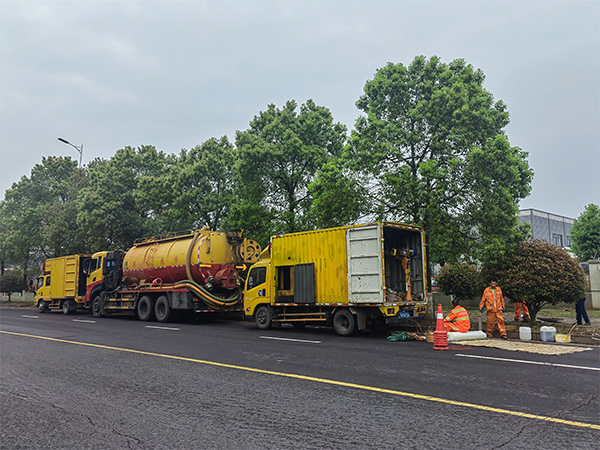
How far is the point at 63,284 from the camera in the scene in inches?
1043

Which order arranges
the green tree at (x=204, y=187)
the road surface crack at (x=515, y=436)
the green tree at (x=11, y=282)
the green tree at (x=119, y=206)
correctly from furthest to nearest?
the green tree at (x=11, y=282), the green tree at (x=119, y=206), the green tree at (x=204, y=187), the road surface crack at (x=515, y=436)

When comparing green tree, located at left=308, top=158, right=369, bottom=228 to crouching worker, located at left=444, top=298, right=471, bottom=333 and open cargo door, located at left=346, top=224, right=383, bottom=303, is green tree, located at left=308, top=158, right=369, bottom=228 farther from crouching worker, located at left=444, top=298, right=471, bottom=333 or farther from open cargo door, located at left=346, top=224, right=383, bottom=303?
crouching worker, located at left=444, top=298, right=471, bottom=333

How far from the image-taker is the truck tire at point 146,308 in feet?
66.2

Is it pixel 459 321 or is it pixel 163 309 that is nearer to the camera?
pixel 459 321

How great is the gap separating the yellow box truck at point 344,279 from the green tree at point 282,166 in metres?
6.43

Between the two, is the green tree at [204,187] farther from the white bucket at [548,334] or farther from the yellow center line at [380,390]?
the white bucket at [548,334]

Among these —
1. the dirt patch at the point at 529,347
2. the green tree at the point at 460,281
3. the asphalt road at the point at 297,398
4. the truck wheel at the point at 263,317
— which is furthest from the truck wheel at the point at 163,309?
the green tree at the point at 460,281

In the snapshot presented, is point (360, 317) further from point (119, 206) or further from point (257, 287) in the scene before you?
point (119, 206)

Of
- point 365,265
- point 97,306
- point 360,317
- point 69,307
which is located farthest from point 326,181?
point 69,307

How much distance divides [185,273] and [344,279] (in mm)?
8135

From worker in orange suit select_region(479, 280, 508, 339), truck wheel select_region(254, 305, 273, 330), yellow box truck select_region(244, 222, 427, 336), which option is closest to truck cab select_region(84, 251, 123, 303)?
yellow box truck select_region(244, 222, 427, 336)

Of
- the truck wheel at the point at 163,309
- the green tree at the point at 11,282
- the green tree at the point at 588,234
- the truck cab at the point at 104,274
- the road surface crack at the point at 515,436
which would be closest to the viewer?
the road surface crack at the point at 515,436

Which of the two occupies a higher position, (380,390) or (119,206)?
(119,206)

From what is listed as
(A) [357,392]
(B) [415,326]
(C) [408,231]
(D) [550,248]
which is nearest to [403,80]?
(C) [408,231]
